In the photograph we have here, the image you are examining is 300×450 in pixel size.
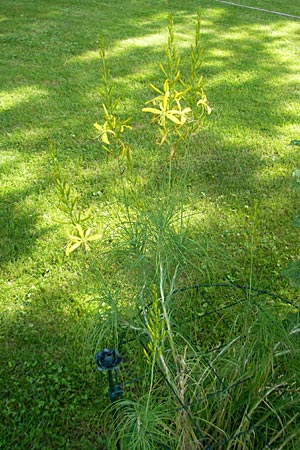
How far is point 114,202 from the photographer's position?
230 centimetres

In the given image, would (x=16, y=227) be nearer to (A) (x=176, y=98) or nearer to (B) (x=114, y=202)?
(B) (x=114, y=202)

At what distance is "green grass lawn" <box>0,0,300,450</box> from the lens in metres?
1.99

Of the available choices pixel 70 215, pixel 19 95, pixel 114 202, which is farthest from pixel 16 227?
pixel 19 95

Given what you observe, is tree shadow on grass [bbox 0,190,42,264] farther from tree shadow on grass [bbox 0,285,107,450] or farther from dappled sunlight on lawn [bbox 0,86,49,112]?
dappled sunlight on lawn [bbox 0,86,49,112]

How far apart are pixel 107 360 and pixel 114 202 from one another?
992mm

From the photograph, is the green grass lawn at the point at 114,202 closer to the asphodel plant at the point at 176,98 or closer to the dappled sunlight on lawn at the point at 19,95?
the dappled sunlight on lawn at the point at 19,95

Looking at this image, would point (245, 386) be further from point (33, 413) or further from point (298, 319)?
point (33, 413)

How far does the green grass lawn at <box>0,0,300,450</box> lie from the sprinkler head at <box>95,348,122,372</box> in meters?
0.14

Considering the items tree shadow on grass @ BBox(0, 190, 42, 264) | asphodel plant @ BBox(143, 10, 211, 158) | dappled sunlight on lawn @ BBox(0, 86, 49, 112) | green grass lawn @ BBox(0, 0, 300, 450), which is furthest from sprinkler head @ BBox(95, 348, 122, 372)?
dappled sunlight on lawn @ BBox(0, 86, 49, 112)

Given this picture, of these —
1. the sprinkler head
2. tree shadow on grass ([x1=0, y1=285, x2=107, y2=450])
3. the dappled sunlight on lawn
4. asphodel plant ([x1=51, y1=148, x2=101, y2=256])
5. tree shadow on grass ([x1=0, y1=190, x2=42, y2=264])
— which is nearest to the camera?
asphodel plant ([x1=51, y1=148, x2=101, y2=256])

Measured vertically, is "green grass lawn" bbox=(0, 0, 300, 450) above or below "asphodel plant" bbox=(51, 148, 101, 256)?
below

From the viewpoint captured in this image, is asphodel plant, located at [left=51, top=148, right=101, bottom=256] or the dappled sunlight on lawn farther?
the dappled sunlight on lawn

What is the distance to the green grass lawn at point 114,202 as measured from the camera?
199cm

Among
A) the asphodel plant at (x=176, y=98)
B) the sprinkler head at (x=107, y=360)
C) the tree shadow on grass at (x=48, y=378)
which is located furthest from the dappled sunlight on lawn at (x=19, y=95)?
the sprinkler head at (x=107, y=360)
